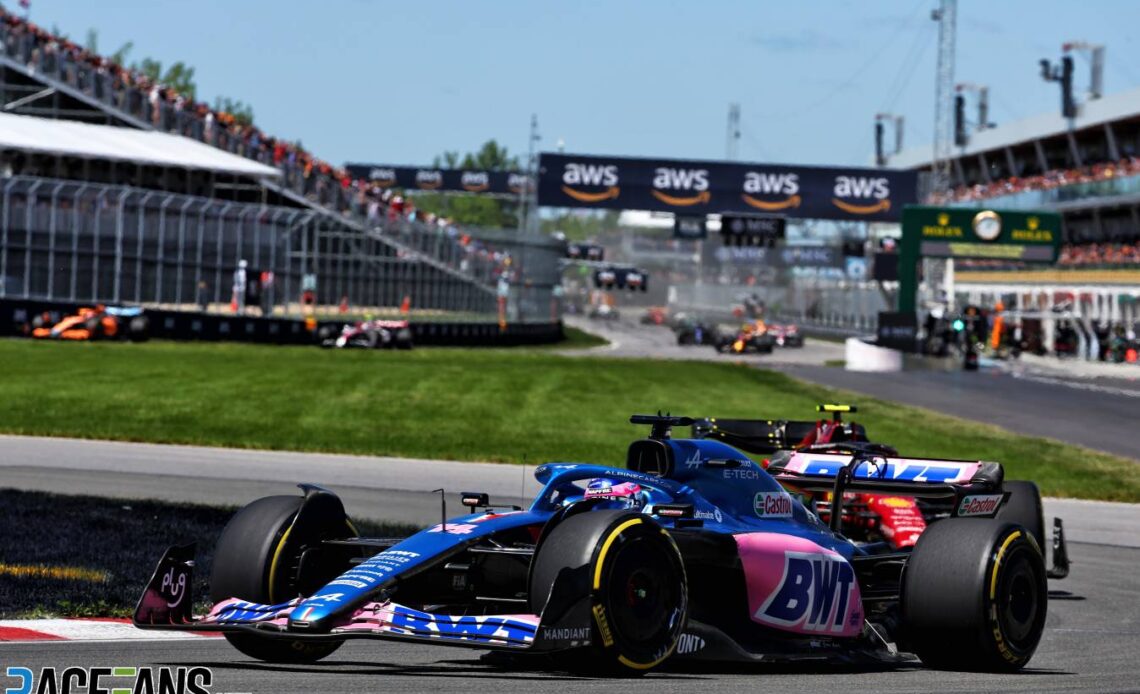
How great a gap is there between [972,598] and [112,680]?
4078mm

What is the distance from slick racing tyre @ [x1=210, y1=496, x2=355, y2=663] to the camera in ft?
26.3

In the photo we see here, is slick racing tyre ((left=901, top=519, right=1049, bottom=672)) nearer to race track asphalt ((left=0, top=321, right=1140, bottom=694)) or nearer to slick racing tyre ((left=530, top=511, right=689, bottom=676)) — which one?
race track asphalt ((left=0, top=321, right=1140, bottom=694))

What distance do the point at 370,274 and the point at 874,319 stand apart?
66.1m

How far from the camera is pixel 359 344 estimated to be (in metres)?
52.2

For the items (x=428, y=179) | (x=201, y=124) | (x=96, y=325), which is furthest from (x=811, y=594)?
(x=428, y=179)

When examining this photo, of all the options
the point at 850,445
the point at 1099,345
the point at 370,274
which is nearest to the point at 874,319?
the point at 1099,345

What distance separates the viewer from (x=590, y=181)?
67625mm

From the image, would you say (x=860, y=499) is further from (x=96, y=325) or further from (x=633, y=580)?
(x=96, y=325)

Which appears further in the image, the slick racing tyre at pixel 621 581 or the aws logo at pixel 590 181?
the aws logo at pixel 590 181

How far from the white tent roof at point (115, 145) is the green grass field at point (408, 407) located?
25.1ft

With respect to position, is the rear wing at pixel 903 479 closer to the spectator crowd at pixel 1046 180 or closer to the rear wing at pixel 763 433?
the rear wing at pixel 763 433

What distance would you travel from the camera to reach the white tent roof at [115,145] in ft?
161

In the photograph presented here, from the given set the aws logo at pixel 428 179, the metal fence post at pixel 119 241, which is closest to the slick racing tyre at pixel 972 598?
the metal fence post at pixel 119 241

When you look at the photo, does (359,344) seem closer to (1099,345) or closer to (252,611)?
(1099,345)
